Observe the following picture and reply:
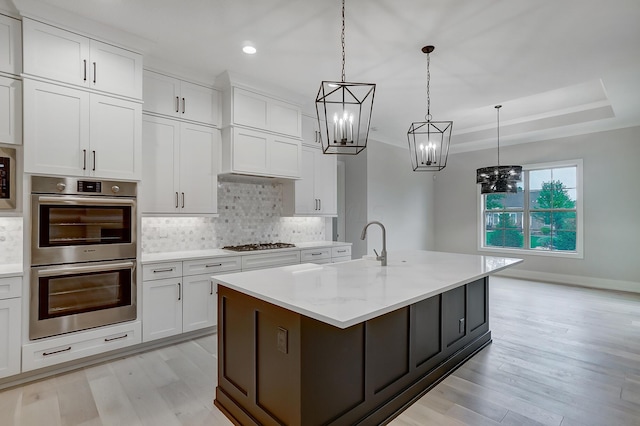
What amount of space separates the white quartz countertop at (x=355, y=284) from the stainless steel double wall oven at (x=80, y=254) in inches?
55.2

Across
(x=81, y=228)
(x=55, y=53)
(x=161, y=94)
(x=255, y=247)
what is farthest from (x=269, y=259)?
(x=55, y=53)

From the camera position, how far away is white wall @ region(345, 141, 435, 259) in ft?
20.3

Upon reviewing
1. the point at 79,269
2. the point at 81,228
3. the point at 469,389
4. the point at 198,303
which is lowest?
the point at 469,389

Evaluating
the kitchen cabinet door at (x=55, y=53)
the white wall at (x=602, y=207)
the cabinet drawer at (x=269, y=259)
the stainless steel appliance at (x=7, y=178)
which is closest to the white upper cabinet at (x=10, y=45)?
the kitchen cabinet door at (x=55, y=53)

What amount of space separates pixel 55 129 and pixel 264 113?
83.2 inches

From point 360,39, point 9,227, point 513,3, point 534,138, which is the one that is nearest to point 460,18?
point 513,3

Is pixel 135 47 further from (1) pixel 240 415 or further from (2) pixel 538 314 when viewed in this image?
(2) pixel 538 314

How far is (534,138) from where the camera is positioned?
20.5 ft

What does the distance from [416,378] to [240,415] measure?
1261 millimetres

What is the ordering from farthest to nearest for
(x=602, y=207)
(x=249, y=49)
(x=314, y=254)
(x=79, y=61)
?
(x=602, y=207)
(x=314, y=254)
(x=249, y=49)
(x=79, y=61)

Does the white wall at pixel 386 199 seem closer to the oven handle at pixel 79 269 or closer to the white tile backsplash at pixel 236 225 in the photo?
the white tile backsplash at pixel 236 225

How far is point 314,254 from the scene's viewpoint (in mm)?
4590

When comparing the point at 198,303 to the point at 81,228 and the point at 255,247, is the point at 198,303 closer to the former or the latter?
the point at 255,247

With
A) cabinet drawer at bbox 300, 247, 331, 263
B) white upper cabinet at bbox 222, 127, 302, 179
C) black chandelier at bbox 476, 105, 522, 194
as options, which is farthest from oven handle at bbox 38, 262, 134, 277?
black chandelier at bbox 476, 105, 522, 194
